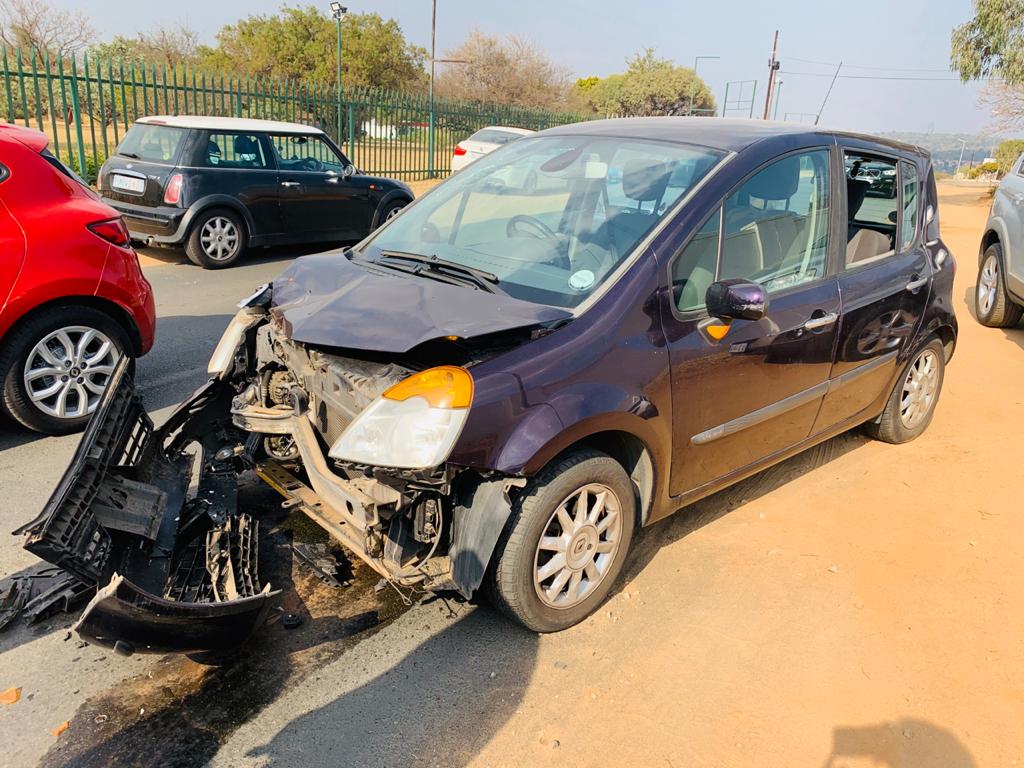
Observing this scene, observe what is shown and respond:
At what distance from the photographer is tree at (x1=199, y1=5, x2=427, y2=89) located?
138 feet

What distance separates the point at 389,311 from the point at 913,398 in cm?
369

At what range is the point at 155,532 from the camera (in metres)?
2.93

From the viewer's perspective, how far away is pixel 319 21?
140 feet

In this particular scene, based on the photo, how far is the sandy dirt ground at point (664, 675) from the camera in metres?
2.57

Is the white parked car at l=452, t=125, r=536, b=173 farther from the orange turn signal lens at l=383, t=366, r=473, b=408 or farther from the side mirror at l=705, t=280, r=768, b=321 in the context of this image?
the orange turn signal lens at l=383, t=366, r=473, b=408

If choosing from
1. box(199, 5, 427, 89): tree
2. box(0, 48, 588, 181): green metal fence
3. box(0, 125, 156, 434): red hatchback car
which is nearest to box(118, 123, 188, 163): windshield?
box(0, 48, 588, 181): green metal fence

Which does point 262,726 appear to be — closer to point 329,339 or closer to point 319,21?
point 329,339

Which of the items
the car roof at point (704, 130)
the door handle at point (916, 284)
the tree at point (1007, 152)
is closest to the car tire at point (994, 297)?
the door handle at point (916, 284)

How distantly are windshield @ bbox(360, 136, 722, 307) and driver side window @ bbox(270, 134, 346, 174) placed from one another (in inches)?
276

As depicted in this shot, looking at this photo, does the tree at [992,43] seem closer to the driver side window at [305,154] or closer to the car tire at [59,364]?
the driver side window at [305,154]

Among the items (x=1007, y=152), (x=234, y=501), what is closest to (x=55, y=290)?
(x=234, y=501)

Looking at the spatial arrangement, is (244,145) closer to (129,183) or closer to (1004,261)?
(129,183)

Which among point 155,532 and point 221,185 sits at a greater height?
point 221,185

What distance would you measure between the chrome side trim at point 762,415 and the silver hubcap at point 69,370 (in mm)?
3523
